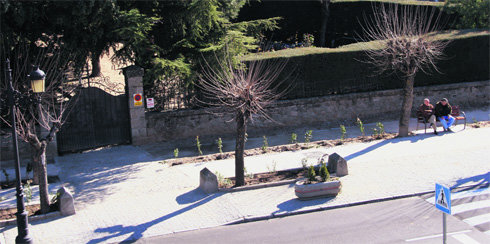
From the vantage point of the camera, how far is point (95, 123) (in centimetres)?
1773

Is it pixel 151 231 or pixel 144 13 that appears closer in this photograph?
pixel 151 231

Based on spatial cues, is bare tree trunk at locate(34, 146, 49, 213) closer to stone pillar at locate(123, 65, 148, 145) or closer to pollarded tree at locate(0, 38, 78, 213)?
pollarded tree at locate(0, 38, 78, 213)

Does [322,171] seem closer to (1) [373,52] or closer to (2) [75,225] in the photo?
(2) [75,225]

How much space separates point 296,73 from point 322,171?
26.7ft

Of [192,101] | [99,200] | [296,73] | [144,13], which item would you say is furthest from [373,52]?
[99,200]

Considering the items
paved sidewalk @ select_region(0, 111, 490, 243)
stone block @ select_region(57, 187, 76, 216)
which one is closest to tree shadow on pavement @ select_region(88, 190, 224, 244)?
paved sidewalk @ select_region(0, 111, 490, 243)

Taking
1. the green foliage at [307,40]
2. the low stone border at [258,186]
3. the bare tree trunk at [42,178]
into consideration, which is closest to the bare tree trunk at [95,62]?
the bare tree trunk at [42,178]

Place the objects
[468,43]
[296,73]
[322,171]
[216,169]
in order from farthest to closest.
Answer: [468,43] → [296,73] → [216,169] → [322,171]

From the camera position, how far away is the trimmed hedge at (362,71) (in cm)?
2055

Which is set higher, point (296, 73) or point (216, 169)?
point (296, 73)

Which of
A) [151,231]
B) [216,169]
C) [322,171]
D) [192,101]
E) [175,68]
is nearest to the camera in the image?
[151,231]

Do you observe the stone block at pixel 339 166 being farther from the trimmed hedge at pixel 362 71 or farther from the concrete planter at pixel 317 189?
the trimmed hedge at pixel 362 71

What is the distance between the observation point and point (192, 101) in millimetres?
19125

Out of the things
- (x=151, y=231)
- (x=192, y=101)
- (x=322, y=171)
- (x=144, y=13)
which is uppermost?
(x=144, y=13)
